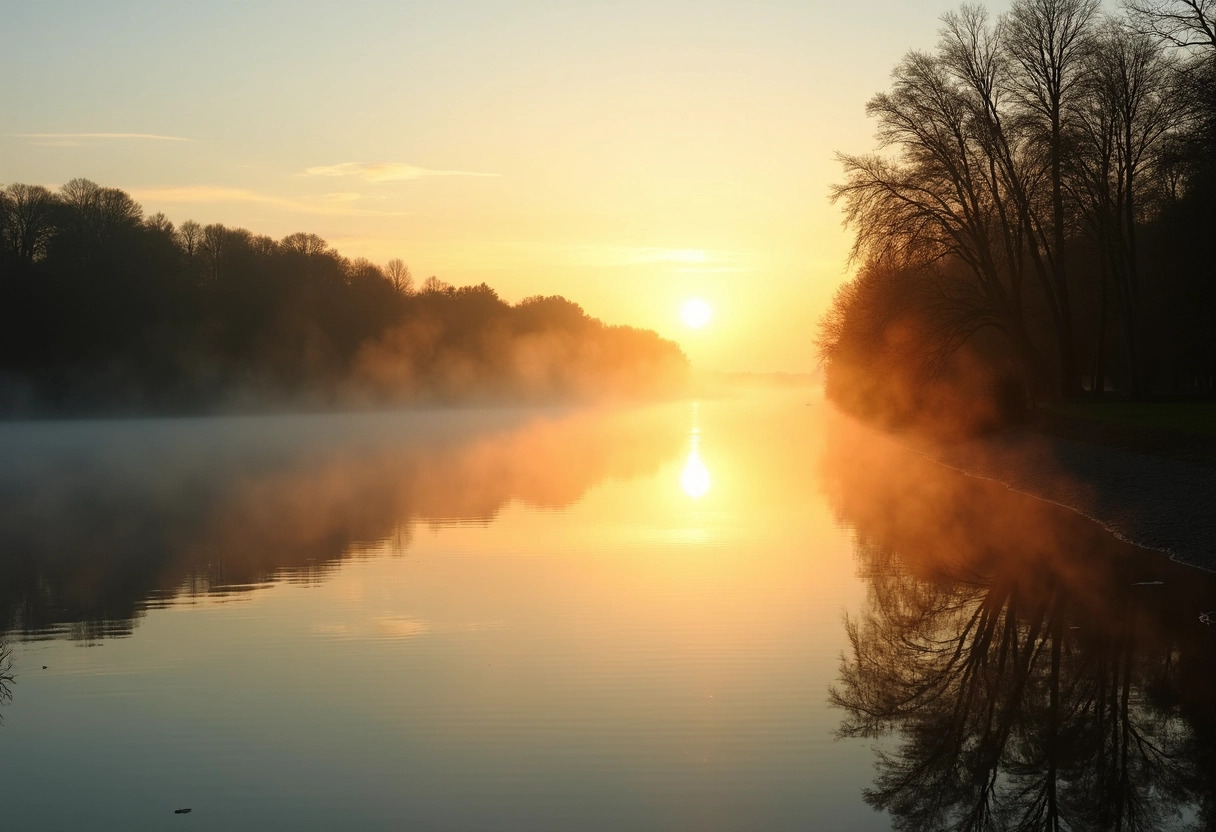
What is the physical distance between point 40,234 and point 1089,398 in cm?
6810

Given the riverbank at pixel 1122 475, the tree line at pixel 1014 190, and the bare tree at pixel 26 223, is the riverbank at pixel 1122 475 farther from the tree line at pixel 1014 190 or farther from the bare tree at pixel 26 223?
the bare tree at pixel 26 223

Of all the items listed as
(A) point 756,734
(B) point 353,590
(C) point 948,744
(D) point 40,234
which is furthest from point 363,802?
(D) point 40,234

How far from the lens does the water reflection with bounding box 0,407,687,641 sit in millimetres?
18938

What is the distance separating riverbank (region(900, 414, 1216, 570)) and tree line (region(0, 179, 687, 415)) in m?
65.1

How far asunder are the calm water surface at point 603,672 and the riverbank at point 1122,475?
954 millimetres

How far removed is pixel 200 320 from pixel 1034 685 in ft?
300

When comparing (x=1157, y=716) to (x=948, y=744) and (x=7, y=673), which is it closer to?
(x=948, y=744)

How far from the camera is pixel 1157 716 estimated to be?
424 inches

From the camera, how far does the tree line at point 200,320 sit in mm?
81812

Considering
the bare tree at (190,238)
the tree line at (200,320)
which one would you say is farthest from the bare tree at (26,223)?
the bare tree at (190,238)

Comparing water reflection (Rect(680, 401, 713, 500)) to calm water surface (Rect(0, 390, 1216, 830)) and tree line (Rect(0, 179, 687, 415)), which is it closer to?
calm water surface (Rect(0, 390, 1216, 830))

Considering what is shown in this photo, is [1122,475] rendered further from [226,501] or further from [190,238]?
[190,238]

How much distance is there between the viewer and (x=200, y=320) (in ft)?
313

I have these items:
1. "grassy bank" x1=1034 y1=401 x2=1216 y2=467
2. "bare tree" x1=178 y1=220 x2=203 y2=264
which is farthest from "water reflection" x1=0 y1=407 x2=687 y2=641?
"bare tree" x1=178 y1=220 x2=203 y2=264
